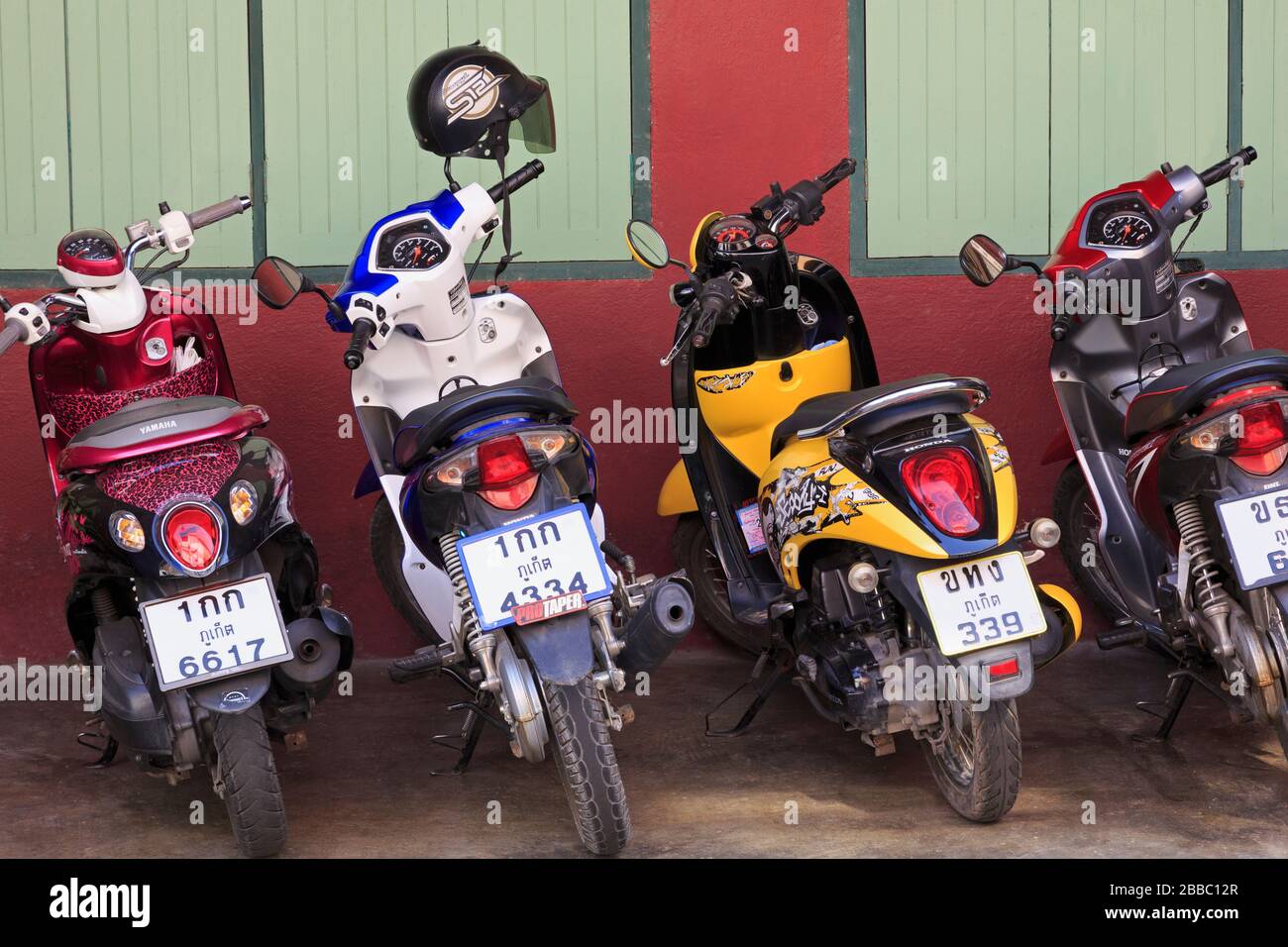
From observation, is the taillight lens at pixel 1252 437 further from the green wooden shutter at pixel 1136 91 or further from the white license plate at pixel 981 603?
the green wooden shutter at pixel 1136 91

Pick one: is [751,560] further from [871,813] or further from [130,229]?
[130,229]

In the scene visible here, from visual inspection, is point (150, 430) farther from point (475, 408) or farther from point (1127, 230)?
point (1127, 230)

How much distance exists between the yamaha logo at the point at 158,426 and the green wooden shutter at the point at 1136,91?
3512 millimetres

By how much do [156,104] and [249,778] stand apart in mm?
3076

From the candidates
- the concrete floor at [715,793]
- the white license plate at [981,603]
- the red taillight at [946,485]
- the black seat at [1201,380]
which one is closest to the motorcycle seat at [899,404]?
the red taillight at [946,485]

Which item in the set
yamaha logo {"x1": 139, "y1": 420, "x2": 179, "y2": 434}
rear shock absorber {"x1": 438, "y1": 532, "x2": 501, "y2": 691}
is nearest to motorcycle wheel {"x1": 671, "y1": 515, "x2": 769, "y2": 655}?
rear shock absorber {"x1": 438, "y1": 532, "x2": 501, "y2": 691}

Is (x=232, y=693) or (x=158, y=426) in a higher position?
(x=158, y=426)

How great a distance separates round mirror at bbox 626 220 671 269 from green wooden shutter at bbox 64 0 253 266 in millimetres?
1957

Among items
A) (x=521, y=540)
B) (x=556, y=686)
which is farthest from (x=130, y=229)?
(x=556, y=686)

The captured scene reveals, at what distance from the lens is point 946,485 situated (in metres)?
3.70

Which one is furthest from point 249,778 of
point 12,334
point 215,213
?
point 215,213

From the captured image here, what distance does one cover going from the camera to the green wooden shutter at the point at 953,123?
5648 millimetres

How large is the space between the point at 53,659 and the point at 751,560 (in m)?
2.78

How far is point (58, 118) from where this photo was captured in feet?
18.3
